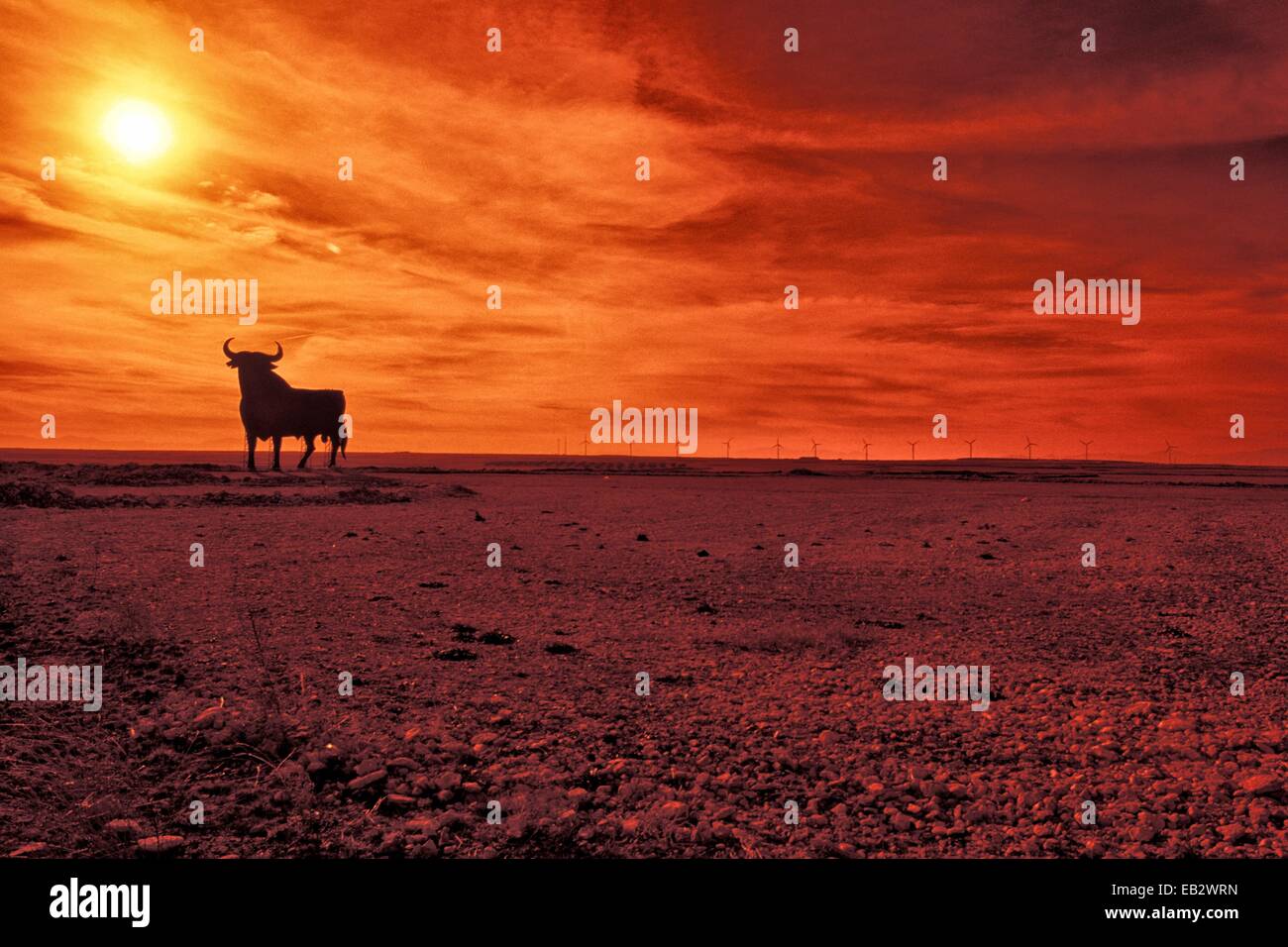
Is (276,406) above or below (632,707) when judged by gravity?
above

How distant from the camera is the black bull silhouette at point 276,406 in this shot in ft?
118

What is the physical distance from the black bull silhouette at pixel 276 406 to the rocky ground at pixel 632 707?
21543mm

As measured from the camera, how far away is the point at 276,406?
3681 cm

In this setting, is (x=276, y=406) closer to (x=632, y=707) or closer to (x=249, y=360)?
(x=249, y=360)

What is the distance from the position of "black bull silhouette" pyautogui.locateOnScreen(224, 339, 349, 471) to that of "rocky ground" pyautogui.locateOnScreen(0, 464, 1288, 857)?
2154 cm

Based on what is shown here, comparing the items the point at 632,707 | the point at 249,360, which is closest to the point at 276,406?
the point at 249,360

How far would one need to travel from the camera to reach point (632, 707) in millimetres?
6754

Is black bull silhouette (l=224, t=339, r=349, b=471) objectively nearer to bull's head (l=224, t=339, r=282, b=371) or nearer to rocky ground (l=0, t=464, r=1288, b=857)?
bull's head (l=224, t=339, r=282, b=371)

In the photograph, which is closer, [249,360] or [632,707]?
[632,707]

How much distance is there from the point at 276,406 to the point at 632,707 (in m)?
34.7

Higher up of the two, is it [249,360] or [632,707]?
[249,360]

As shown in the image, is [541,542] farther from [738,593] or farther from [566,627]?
[566,627]

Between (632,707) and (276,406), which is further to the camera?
(276,406)

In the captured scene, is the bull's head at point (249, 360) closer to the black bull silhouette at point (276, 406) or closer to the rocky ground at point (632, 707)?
the black bull silhouette at point (276, 406)
